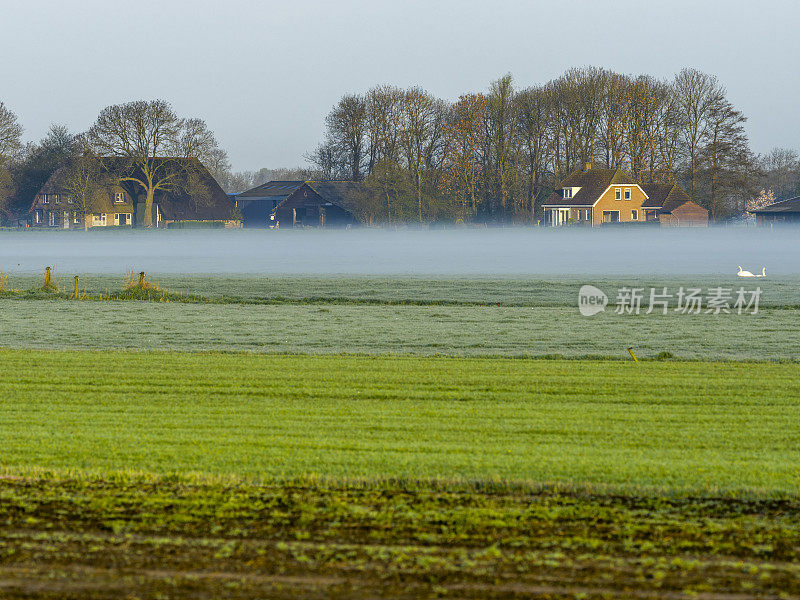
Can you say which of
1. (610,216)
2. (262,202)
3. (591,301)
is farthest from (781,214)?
(591,301)

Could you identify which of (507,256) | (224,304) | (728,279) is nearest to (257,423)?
(224,304)

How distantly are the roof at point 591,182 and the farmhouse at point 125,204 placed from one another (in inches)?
1209

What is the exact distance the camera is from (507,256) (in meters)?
59.4

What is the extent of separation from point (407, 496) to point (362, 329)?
48.3ft

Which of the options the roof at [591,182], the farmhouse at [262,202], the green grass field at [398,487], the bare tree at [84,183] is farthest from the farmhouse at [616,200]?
the green grass field at [398,487]

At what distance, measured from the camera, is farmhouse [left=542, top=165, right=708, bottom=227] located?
3260 inches

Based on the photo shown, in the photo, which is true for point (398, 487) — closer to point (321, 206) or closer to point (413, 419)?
point (413, 419)

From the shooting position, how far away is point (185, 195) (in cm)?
9362

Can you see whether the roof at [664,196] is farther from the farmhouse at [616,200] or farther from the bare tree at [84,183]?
the bare tree at [84,183]

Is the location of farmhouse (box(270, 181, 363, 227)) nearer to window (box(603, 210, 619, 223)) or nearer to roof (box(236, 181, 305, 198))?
roof (box(236, 181, 305, 198))

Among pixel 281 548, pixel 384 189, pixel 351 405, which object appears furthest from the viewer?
pixel 384 189

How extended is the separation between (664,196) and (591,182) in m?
6.18

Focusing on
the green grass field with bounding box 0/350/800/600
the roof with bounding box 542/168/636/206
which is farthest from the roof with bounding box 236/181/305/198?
the green grass field with bounding box 0/350/800/600

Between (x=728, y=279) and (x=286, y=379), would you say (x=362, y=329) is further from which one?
(x=728, y=279)
